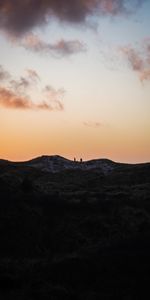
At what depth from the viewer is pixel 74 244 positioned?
40781 mm

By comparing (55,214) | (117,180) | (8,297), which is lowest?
(8,297)

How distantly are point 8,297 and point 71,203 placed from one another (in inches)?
1297

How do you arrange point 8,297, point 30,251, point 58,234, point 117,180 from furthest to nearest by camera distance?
point 117,180 → point 58,234 → point 30,251 → point 8,297

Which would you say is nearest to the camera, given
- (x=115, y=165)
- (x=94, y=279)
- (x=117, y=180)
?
(x=94, y=279)

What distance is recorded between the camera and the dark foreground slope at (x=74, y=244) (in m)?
22.0

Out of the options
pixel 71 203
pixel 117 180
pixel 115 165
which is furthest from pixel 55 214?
pixel 115 165

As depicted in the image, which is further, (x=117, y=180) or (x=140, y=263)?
(x=117, y=180)

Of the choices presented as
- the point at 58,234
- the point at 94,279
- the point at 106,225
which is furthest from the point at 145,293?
the point at 106,225

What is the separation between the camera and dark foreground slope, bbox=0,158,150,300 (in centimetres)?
2205

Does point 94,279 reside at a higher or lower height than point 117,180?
lower

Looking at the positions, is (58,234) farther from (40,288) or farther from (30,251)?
(40,288)

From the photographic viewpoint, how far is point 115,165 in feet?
379

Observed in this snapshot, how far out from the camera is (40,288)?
21.2 m

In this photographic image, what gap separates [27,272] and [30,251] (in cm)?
1131
